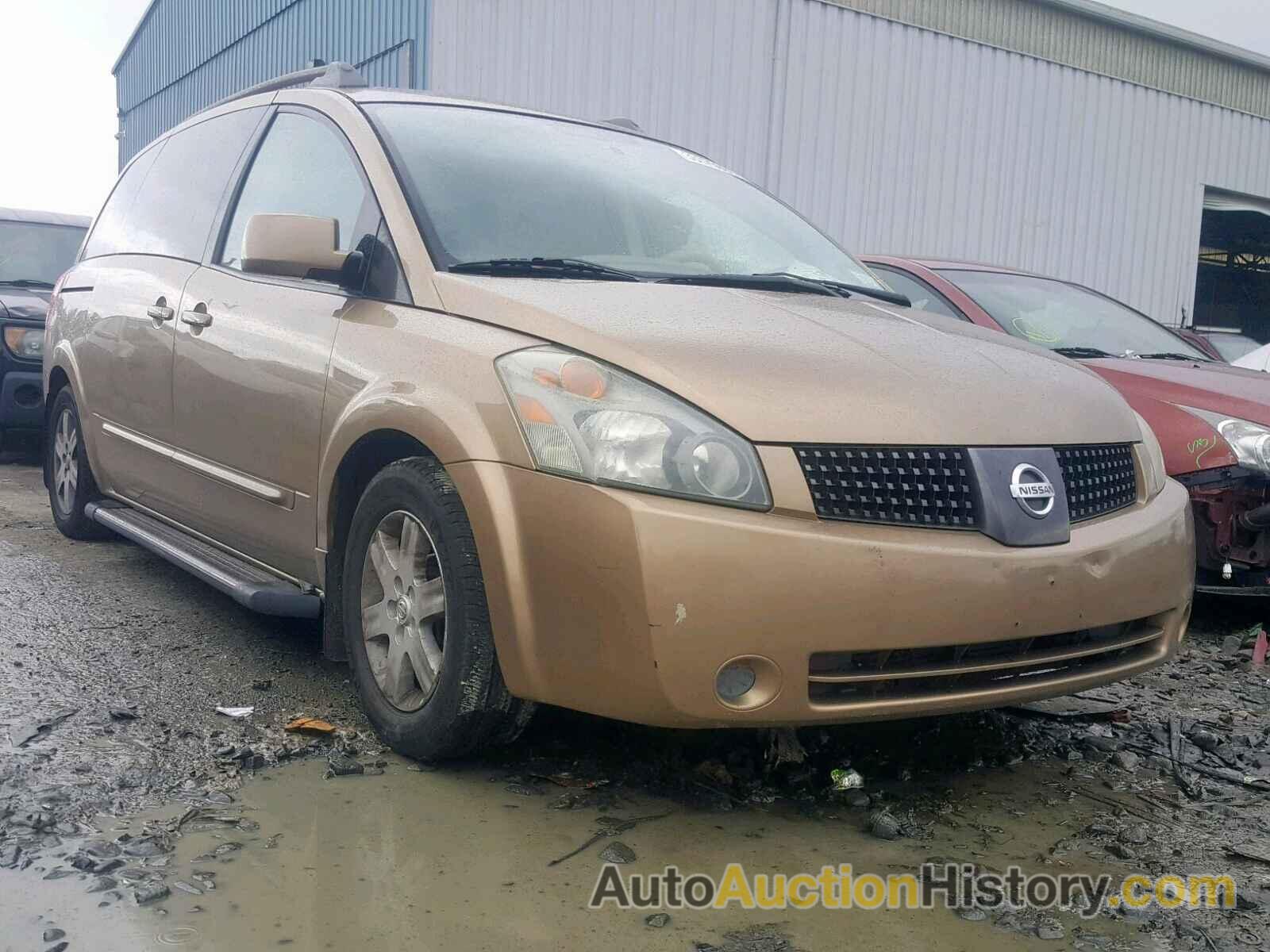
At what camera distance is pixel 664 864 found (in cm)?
247

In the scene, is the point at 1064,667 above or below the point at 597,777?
above

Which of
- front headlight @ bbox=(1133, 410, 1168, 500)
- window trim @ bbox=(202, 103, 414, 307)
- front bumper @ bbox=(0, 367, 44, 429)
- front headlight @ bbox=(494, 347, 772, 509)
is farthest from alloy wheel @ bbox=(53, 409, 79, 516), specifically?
front headlight @ bbox=(1133, 410, 1168, 500)

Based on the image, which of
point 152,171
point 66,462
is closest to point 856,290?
point 152,171

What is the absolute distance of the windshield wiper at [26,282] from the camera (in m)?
9.44

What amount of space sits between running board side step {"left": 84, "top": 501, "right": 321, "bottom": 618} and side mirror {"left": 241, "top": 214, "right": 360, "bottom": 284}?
86 cm

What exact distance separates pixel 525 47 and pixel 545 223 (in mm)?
9659

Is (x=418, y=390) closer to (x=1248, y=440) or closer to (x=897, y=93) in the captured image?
(x=1248, y=440)

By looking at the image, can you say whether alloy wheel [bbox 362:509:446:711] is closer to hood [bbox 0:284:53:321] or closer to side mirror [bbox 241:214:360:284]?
side mirror [bbox 241:214:360:284]

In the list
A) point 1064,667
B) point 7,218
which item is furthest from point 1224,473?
point 7,218

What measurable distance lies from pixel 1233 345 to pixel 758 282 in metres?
6.71

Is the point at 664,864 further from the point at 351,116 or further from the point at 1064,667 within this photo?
the point at 351,116

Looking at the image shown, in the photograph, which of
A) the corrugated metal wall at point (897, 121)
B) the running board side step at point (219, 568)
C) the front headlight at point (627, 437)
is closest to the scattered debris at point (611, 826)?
the front headlight at point (627, 437)

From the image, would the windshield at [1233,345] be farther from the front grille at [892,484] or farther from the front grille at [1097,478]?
the front grille at [892,484]

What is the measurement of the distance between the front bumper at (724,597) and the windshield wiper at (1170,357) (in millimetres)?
3019
